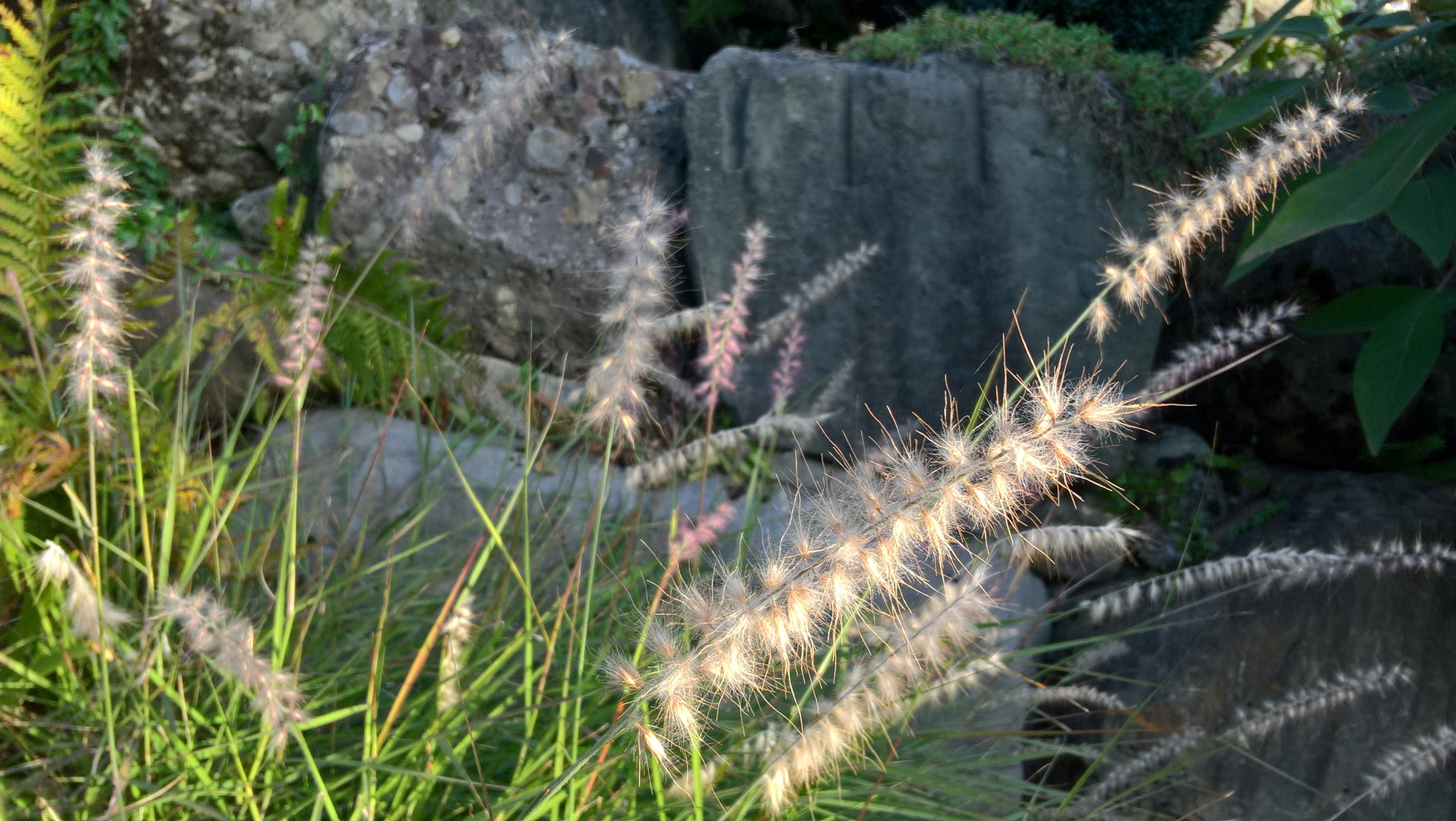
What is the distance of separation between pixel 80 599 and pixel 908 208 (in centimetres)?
251

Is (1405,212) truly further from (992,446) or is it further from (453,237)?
(453,237)

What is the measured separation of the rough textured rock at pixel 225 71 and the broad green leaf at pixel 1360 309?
3.20 metres

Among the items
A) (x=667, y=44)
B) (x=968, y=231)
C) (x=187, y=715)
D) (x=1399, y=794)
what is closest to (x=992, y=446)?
(x=187, y=715)

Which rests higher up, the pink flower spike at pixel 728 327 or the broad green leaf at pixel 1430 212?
the broad green leaf at pixel 1430 212

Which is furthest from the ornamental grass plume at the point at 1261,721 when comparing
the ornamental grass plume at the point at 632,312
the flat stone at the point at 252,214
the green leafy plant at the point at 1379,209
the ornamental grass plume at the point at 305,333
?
the flat stone at the point at 252,214

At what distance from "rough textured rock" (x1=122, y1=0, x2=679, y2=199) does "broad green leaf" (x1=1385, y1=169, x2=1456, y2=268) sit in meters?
3.26

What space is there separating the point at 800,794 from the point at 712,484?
5.27 feet

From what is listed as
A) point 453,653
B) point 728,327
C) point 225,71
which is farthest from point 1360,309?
point 225,71

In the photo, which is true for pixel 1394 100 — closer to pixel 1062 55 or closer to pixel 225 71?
pixel 1062 55

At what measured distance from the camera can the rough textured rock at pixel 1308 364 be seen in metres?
2.71

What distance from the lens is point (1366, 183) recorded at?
1805mm

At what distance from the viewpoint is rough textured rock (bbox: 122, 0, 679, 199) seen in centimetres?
347

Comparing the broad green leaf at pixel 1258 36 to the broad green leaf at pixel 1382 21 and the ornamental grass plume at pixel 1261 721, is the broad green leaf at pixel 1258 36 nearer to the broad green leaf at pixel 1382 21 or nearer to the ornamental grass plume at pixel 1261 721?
the broad green leaf at pixel 1382 21

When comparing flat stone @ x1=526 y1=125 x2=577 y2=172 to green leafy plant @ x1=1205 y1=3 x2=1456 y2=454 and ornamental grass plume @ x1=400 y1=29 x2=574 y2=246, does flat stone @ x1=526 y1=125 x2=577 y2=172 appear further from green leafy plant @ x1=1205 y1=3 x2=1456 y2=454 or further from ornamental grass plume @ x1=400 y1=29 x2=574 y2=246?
green leafy plant @ x1=1205 y1=3 x2=1456 y2=454
